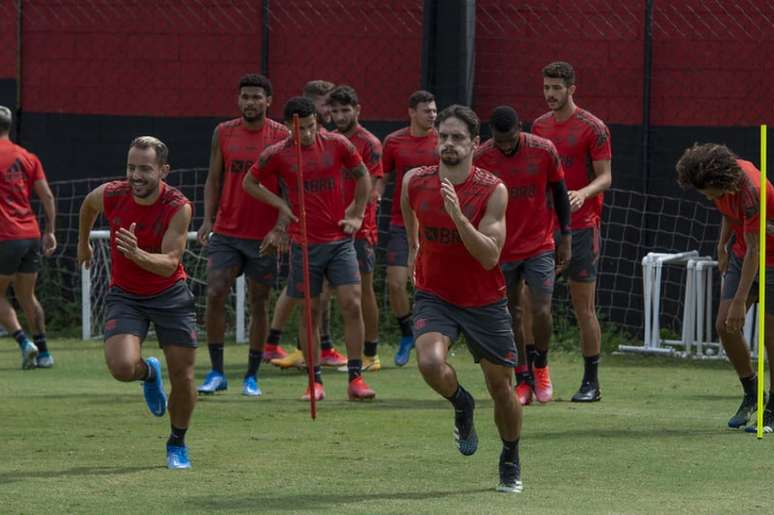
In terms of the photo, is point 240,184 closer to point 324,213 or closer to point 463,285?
point 324,213

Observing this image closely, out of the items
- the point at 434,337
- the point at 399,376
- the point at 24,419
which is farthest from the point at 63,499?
the point at 399,376

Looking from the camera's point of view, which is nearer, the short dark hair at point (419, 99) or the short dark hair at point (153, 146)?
the short dark hair at point (153, 146)

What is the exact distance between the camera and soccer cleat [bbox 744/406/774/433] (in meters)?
10.3

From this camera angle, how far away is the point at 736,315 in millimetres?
9852

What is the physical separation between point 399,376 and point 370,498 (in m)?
5.41

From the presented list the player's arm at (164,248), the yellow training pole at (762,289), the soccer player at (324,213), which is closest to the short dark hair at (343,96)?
the soccer player at (324,213)

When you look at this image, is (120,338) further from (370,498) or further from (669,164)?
(669,164)

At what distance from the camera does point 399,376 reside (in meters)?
13.5

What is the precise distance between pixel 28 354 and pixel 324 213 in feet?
10.6

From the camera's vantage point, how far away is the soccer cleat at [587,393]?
1188 centimetres

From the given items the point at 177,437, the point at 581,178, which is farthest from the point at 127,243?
the point at 581,178

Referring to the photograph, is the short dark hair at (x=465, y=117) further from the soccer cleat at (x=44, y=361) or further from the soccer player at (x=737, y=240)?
the soccer cleat at (x=44, y=361)

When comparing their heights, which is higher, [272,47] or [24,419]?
[272,47]

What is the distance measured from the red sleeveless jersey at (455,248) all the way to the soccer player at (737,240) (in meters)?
1.65
